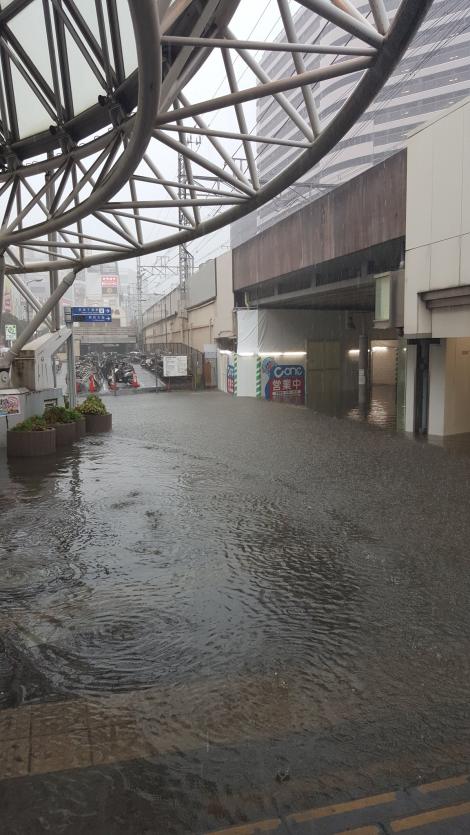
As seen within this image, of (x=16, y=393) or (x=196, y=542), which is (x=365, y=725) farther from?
(x=16, y=393)

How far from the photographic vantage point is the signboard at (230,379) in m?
30.2

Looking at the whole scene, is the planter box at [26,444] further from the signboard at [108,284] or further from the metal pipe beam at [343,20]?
the signboard at [108,284]

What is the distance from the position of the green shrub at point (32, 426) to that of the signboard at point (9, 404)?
958 millimetres

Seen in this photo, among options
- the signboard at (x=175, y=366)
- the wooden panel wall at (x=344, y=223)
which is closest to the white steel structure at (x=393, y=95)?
the signboard at (x=175, y=366)

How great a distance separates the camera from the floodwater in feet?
9.50

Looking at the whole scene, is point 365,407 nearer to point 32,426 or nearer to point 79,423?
point 79,423

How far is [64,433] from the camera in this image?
14.2 meters

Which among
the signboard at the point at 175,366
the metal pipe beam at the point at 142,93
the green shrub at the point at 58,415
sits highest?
the metal pipe beam at the point at 142,93

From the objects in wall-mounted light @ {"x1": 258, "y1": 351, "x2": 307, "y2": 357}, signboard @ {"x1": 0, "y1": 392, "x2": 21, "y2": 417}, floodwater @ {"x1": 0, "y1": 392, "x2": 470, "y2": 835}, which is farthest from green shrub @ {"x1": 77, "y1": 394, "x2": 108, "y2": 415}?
wall-mounted light @ {"x1": 258, "y1": 351, "x2": 307, "y2": 357}

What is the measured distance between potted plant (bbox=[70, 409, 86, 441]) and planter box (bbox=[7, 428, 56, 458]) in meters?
2.31

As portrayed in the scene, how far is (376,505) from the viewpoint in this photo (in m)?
8.47

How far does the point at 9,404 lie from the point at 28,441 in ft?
5.76

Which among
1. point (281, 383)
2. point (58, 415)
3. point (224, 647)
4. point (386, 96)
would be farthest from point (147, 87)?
point (386, 96)

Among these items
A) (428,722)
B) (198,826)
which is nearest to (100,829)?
(198,826)
